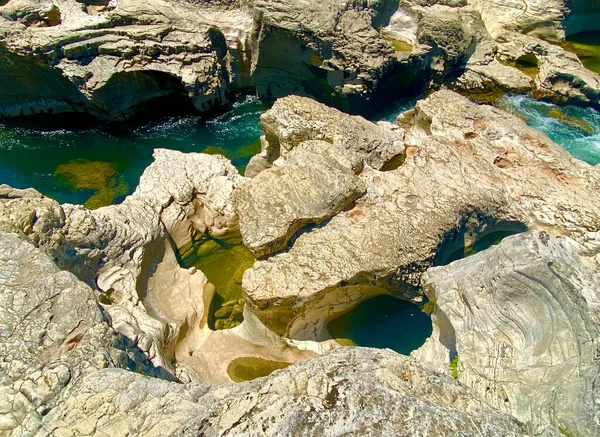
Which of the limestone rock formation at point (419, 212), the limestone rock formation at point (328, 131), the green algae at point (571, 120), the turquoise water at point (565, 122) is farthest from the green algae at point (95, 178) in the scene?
the green algae at point (571, 120)

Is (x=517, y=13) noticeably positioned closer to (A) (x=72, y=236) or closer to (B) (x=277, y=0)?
(B) (x=277, y=0)

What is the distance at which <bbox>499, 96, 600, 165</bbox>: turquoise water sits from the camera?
1262 cm

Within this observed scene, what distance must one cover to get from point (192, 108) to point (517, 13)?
457 inches

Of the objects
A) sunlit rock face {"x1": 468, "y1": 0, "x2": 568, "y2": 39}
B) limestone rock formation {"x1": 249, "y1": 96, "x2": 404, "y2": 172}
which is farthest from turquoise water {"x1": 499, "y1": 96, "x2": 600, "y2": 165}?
limestone rock formation {"x1": 249, "y1": 96, "x2": 404, "y2": 172}

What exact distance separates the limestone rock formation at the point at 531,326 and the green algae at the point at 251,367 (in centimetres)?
303

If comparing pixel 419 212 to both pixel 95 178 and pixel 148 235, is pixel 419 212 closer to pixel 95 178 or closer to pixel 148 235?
pixel 148 235

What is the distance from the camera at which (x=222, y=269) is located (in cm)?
935

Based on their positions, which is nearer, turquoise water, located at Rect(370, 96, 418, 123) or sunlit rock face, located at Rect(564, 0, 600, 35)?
turquoise water, located at Rect(370, 96, 418, 123)

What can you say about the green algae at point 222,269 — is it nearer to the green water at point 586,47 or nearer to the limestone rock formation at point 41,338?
the limestone rock formation at point 41,338

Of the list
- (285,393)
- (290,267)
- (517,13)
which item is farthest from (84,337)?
(517,13)

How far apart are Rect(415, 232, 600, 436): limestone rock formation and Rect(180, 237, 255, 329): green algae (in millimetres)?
3976

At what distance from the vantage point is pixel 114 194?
11.3m

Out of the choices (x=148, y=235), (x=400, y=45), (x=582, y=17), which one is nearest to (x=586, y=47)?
(x=582, y=17)

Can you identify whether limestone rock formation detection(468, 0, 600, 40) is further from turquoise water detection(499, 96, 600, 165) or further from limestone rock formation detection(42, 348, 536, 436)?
limestone rock formation detection(42, 348, 536, 436)
